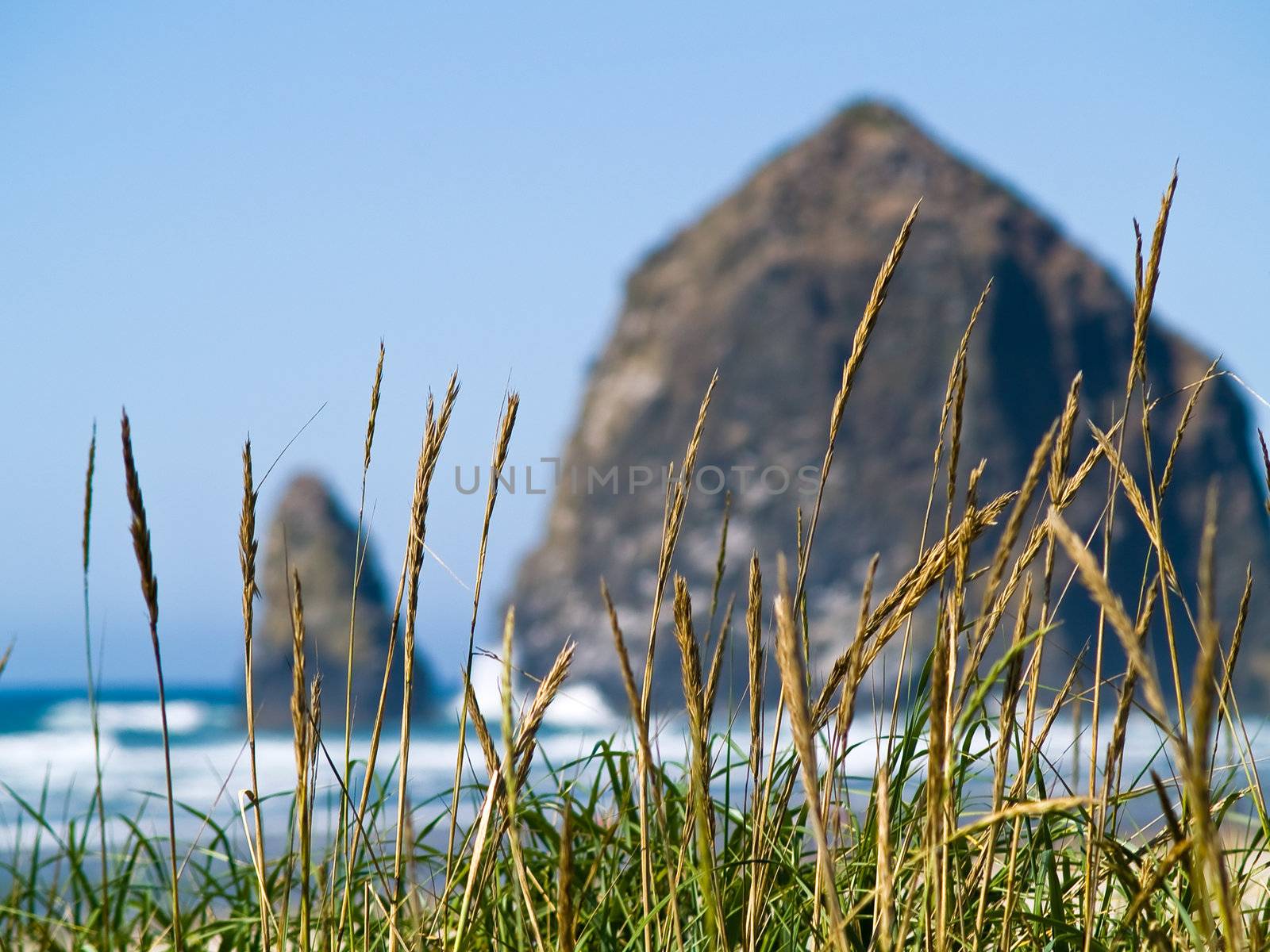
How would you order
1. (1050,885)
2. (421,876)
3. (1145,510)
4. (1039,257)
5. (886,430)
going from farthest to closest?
(1039,257)
(886,430)
(421,876)
(1050,885)
(1145,510)

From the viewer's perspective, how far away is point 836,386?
63.1 metres

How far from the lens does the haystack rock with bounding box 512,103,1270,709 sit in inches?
2259

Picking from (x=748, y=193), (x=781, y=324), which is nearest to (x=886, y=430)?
(x=781, y=324)

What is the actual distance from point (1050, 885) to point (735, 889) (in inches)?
17.6

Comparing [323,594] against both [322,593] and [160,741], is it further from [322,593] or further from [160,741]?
[160,741]

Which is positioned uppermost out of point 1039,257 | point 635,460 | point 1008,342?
point 1039,257

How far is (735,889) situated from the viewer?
154cm

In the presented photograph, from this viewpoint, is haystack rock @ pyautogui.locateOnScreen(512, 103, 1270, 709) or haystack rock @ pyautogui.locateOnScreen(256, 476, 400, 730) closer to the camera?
haystack rock @ pyautogui.locateOnScreen(512, 103, 1270, 709)

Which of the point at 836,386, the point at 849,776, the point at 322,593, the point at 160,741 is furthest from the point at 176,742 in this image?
the point at 849,776

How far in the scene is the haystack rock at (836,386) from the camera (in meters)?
57.4

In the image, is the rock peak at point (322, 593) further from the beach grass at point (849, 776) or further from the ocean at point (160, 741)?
the beach grass at point (849, 776)

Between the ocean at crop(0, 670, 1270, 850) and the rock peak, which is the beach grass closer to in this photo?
the ocean at crop(0, 670, 1270, 850)

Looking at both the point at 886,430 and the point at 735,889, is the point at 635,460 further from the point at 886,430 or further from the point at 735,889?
the point at 735,889

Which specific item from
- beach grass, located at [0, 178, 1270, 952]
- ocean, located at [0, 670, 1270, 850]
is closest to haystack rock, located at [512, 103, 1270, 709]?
ocean, located at [0, 670, 1270, 850]
